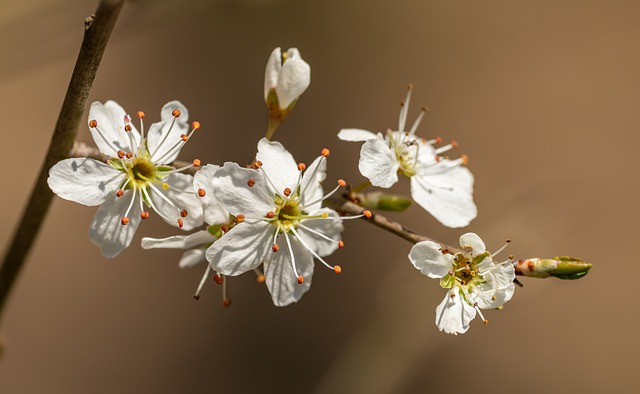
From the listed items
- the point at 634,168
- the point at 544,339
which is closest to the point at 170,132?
the point at 544,339

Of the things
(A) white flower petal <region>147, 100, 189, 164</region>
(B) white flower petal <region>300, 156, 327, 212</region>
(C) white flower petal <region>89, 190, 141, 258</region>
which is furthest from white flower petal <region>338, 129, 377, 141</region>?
(C) white flower petal <region>89, 190, 141, 258</region>

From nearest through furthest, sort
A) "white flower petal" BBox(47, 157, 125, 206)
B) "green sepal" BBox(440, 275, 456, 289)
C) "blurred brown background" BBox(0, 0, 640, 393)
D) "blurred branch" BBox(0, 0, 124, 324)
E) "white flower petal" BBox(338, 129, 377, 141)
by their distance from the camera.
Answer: "blurred branch" BBox(0, 0, 124, 324) < "white flower petal" BBox(47, 157, 125, 206) < "green sepal" BBox(440, 275, 456, 289) < "white flower petal" BBox(338, 129, 377, 141) < "blurred brown background" BBox(0, 0, 640, 393)

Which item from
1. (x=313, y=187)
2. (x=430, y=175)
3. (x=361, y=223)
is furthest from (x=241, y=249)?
(x=361, y=223)

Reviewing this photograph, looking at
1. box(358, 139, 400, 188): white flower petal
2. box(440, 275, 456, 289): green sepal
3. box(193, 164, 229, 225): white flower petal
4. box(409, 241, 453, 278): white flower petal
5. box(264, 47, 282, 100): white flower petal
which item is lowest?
box(193, 164, 229, 225): white flower petal

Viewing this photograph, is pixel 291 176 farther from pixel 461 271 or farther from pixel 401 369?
pixel 401 369

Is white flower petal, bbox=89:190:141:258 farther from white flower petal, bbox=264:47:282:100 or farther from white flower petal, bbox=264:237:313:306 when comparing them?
white flower petal, bbox=264:47:282:100

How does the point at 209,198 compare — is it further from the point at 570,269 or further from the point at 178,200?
the point at 570,269

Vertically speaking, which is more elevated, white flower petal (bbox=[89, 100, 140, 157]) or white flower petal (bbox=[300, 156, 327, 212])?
white flower petal (bbox=[300, 156, 327, 212])

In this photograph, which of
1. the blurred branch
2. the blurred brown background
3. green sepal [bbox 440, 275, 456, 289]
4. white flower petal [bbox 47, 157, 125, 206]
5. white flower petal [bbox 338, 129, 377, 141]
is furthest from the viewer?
the blurred brown background
